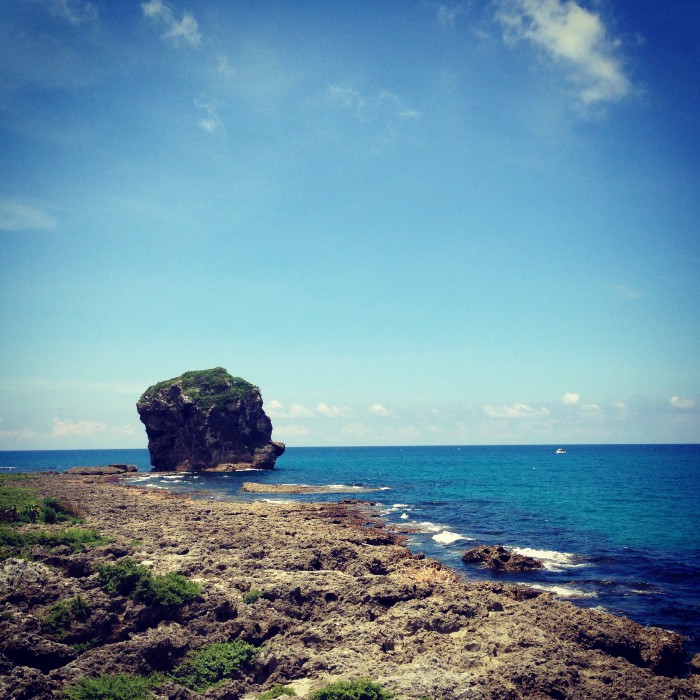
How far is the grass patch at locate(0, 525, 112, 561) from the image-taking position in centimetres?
2127

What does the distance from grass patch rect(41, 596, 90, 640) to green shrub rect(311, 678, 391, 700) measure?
28.5ft

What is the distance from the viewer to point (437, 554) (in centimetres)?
3250

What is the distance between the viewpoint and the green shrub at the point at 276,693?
13.4 meters

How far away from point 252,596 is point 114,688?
5.96 m

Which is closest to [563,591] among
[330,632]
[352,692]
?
[330,632]

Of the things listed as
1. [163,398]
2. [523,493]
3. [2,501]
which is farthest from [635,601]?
[163,398]

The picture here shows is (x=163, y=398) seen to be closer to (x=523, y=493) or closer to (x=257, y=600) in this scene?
(x=523, y=493)

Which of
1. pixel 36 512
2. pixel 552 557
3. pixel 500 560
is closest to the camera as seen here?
pixel 36 512

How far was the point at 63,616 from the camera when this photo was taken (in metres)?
15.8

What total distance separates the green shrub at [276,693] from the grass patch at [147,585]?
17.5 feet

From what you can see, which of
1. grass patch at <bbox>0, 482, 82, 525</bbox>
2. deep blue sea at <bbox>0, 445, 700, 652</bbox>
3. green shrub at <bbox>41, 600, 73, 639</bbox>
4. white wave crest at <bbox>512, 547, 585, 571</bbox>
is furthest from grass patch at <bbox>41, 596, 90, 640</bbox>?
white wave crest at <bbox>512, 547, 585, 571</bbox>

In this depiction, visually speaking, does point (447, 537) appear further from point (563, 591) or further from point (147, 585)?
point (147, 585)

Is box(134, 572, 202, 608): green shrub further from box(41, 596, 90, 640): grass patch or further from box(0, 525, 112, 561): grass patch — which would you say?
box(0, 525, 112, 561): grass patch

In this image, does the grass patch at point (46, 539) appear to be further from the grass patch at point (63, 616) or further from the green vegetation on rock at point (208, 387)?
the green vegetation on rock at point (208, 387)
